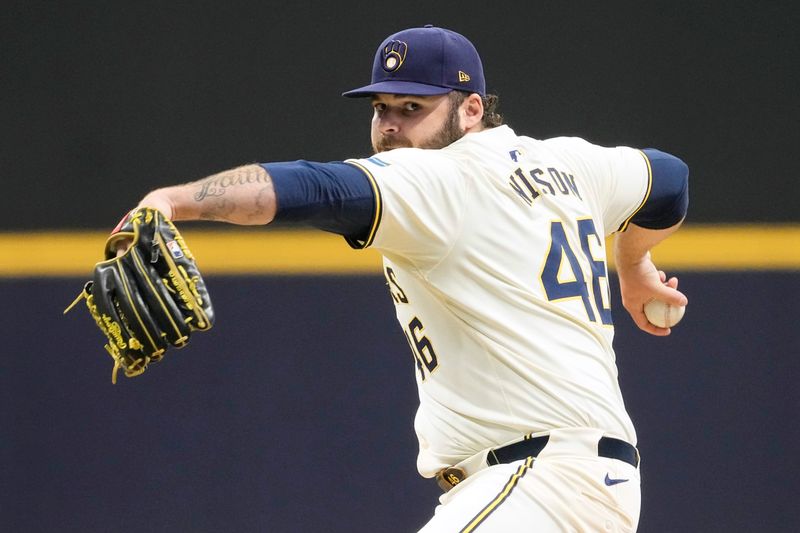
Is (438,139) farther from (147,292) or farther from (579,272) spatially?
(147,292)

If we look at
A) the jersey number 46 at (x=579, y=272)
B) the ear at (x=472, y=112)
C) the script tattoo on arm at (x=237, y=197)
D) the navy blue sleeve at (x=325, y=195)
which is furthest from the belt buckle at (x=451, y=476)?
the ear at (x=472, y=112)

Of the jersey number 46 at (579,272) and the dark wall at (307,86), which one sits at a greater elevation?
the dark wall at (307,86)

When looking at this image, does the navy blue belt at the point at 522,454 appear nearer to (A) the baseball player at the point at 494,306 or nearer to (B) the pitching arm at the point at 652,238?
(A) the baseball player at the point at 494,306

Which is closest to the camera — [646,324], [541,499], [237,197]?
[237,197]

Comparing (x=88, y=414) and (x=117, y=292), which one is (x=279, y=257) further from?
(x=117, y=292)

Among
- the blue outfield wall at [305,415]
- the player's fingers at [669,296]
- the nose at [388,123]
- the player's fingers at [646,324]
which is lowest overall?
the blue outfield wall at [305,415]

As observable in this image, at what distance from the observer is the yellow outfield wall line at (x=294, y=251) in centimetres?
493

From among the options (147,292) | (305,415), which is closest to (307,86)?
(305,415)

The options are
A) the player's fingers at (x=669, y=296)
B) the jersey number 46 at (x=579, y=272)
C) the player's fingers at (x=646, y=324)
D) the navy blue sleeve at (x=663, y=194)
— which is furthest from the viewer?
the player's fingers at (x=646, y=324)

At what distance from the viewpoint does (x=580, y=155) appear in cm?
315

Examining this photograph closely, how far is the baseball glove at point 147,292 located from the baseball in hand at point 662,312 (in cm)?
173

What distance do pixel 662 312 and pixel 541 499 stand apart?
1145 mm

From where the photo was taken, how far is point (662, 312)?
3.60 metres

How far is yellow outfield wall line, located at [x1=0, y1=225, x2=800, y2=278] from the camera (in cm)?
493
